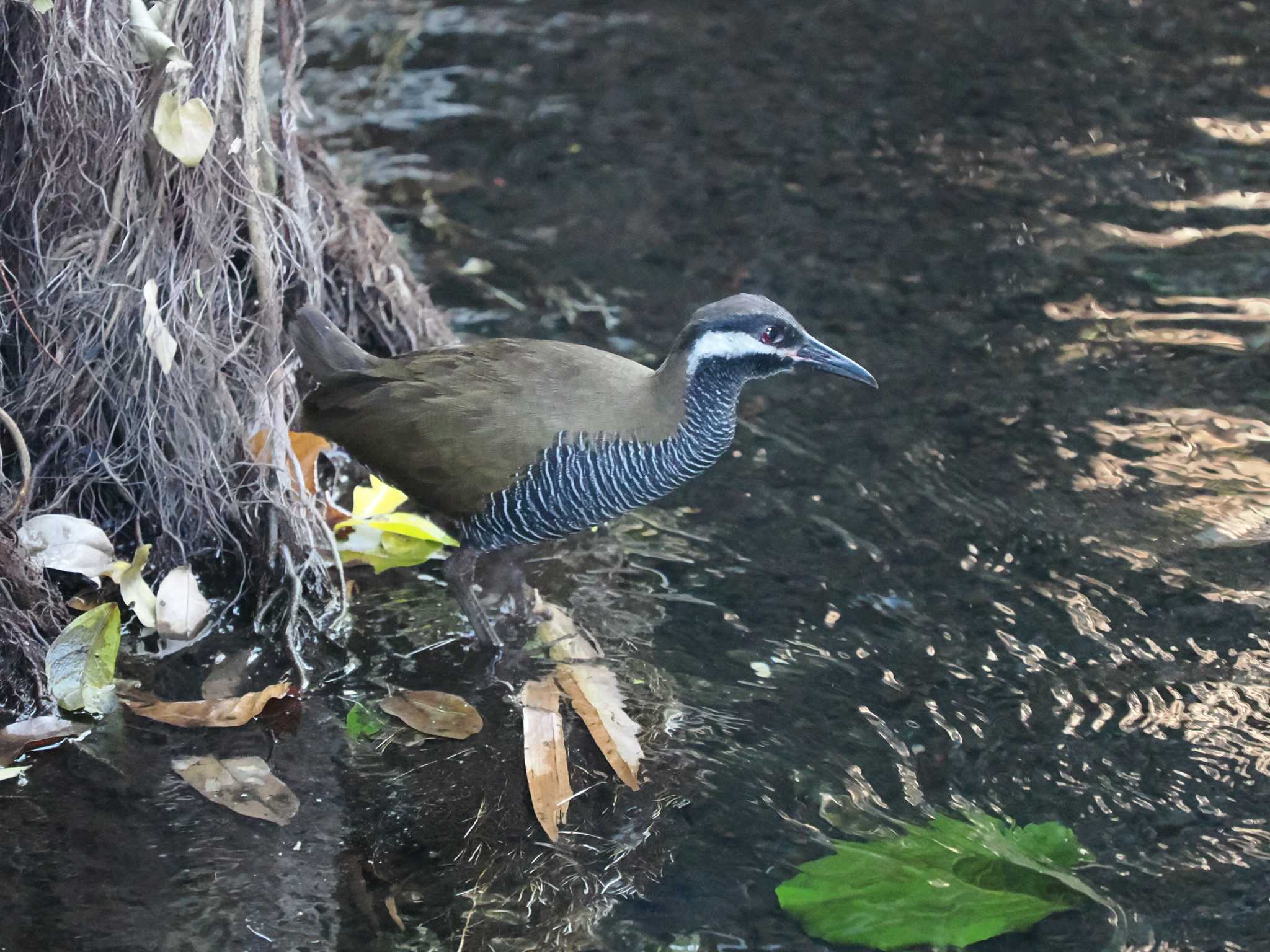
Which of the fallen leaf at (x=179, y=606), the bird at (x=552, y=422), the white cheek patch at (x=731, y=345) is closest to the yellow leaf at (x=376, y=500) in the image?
the bird at (x=552, y=422)

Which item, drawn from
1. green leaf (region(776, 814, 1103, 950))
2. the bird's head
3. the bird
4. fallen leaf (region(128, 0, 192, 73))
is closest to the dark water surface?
green leaf (region(776, 814, 1103, 950))

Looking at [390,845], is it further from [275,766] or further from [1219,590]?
[1219,590]

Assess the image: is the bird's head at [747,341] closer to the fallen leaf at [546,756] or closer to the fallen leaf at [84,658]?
the fallen leaf at [546,756]

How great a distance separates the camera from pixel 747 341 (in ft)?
14.5

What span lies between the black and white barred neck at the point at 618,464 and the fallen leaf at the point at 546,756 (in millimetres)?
565

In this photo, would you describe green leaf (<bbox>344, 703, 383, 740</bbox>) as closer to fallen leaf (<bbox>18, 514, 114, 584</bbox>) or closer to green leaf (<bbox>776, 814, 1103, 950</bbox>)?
fallen leaf (<bbox>18, 514, 114, 584</bbox>)

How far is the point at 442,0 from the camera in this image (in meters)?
9.15

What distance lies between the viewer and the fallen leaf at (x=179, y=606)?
15.4 feet

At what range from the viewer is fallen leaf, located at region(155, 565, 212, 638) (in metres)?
4.68

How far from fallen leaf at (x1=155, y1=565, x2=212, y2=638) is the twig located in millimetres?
527

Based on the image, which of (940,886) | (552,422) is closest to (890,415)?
(552,422)

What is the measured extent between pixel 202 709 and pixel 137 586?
48 cm

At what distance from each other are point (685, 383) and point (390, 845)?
166 centimetres

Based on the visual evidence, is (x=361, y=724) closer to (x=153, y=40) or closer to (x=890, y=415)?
(x=153, y=40)
